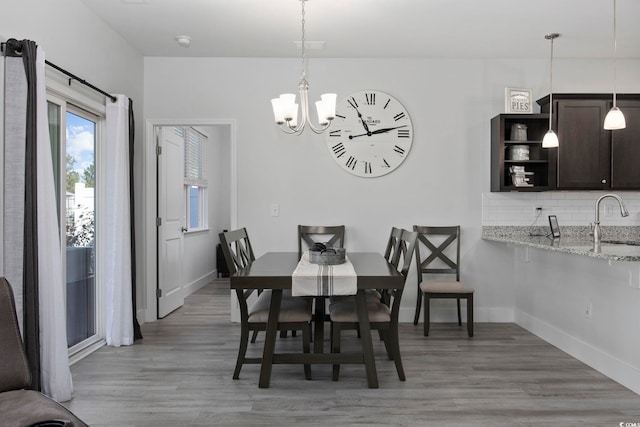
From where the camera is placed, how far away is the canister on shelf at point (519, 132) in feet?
13.6

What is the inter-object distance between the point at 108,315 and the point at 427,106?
355 cm

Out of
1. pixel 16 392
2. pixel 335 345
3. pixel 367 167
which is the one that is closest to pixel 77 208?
pixel 16 392

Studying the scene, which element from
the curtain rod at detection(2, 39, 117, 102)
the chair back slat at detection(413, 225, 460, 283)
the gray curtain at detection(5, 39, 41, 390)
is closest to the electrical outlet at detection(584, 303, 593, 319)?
the chair back slat at detection(413, 225, 460, 283)

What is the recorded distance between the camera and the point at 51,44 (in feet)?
9.39

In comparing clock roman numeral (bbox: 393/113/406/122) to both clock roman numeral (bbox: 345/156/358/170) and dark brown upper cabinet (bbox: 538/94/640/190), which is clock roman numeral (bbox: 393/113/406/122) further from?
dark brown upper cabinet (bbox: 538/94/640/190)

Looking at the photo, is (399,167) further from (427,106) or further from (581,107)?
(581,107)

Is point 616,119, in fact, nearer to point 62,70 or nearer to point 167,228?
point 62,70

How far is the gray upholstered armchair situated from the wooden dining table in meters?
1.13

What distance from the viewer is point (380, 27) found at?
3635mm

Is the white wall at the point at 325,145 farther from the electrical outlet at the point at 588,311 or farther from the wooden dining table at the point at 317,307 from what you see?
the wooden dining table at the point at 317,307

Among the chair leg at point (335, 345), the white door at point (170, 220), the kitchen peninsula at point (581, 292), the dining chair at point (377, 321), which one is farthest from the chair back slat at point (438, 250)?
the white door at point (170, 220)

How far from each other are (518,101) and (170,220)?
3.81m

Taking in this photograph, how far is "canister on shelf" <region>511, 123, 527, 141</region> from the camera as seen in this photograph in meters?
4.16

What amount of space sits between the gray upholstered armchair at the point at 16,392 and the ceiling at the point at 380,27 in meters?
2.47
